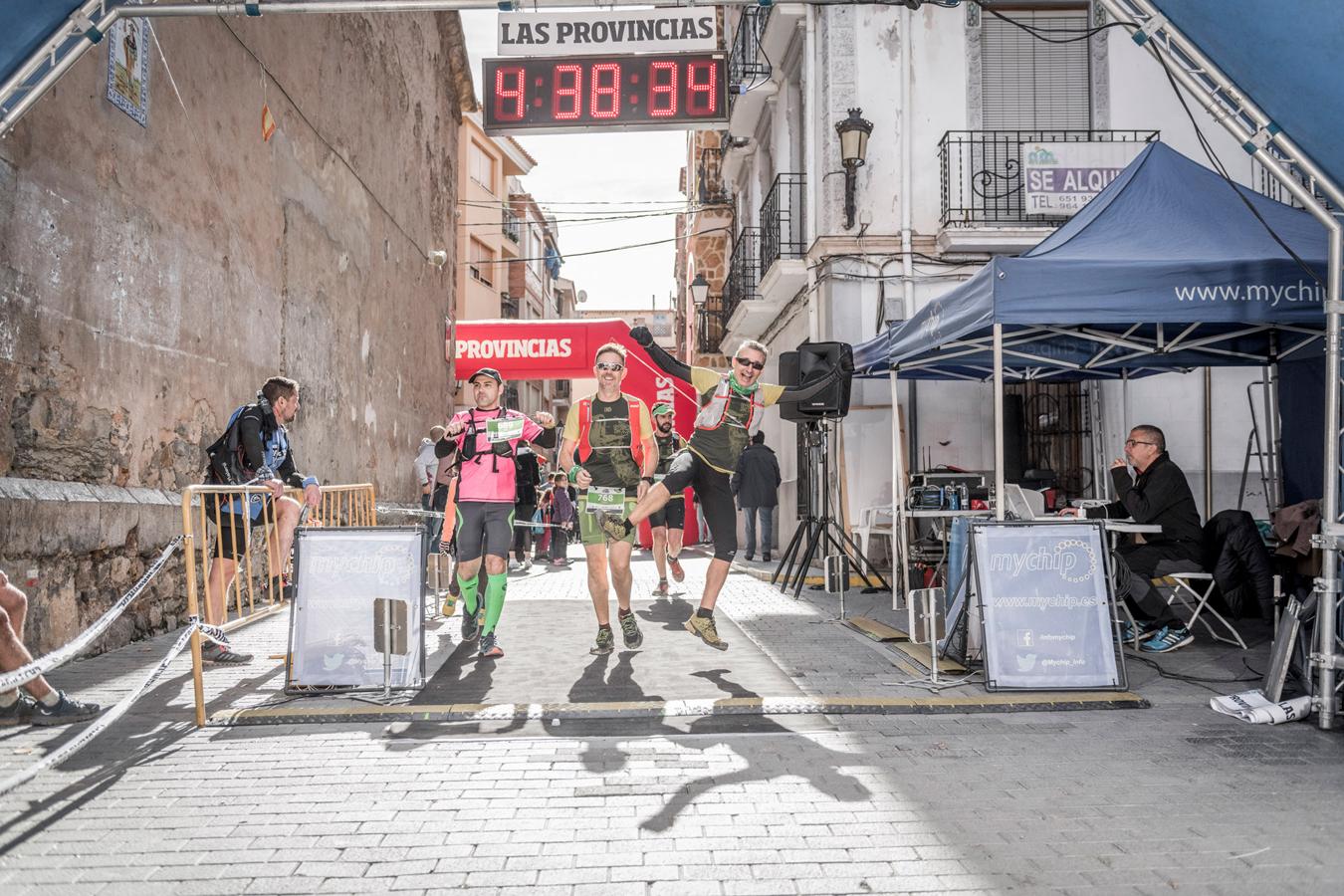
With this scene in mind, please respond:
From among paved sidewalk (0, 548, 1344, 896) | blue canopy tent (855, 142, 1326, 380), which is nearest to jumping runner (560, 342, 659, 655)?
paved sidewalk (0, 548, 1344, 896)

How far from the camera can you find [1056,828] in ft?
12.0

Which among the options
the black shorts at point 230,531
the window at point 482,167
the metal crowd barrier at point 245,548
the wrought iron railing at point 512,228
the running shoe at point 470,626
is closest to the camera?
the metal crowd barrier at point 245,548

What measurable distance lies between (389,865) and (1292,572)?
699cm

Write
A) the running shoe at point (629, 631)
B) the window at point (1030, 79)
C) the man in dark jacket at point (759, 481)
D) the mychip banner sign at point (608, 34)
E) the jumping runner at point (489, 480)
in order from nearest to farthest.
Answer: the jumping runner at point (489, 480)
the running shoe at point (629, 631)
the mychip banner sign at point (608, 34)
the window at point (1030, 79)
the man in dark jacket at point (759, 481)

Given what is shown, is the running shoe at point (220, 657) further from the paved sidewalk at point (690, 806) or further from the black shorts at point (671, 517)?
the black shorts at point (671, 517)

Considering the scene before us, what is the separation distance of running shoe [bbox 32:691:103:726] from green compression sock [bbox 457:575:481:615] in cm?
253

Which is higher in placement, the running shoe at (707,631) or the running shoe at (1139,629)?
the running shoe at (707,631)

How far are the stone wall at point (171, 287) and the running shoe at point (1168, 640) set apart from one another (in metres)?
7.21

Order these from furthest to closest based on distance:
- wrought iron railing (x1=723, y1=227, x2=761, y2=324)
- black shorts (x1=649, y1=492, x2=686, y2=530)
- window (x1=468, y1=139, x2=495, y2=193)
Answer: window (x1=468, y1=139, x2=495, y2=193), wrought iron railing (x1=723, y1=227, x2=761, y2=324), black shorts (x1=649, y1=492, x2=686, y2=530)

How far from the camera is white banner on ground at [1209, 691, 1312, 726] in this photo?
528 cm

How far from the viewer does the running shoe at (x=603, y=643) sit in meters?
7.06

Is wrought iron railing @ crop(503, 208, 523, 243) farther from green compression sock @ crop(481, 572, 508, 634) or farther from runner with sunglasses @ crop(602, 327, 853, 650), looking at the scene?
green compression sock @ crop(481, 572, 508, 634)

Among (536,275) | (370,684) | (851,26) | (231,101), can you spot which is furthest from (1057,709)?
(536,275)

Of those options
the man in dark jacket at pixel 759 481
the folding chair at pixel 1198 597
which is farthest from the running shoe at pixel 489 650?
the man in dark jacket at pixel 759 481
